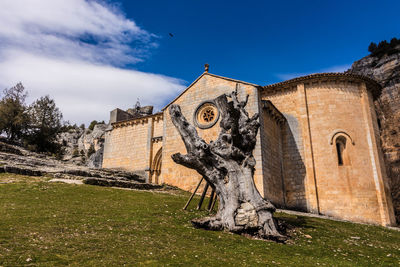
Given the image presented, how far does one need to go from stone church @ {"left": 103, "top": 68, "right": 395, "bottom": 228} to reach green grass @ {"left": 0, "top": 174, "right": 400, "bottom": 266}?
314 inches

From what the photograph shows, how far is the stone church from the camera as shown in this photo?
65.2ft

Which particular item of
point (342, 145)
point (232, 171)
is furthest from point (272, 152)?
point (232, 171)

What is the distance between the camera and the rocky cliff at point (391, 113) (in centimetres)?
2864

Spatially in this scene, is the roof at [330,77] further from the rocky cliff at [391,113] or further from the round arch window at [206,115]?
the rocky cliff at [391,113]

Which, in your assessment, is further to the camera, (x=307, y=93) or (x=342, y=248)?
(x=307, y=93)

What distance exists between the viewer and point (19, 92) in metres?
36.5

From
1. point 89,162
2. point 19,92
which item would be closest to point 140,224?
point 89,162

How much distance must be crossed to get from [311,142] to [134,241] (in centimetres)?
1666

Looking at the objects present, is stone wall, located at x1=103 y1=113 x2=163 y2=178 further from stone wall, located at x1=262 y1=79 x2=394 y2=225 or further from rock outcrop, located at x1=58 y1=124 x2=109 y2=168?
rock outcrop, located at x1=58 y1=124 x2=109 y2=168

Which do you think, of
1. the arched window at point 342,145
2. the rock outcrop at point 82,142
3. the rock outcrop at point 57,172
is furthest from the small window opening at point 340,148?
the rock outcrop at point 82,142

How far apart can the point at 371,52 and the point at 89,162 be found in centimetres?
3571

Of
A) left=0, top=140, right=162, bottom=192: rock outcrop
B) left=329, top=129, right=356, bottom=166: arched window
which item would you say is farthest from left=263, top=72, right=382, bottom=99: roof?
left=0, top=140, right=162, bottom=192: rock outcrop

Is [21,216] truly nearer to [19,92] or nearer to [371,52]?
[19,92]

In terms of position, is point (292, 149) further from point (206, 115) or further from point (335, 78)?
point (206, 115)
